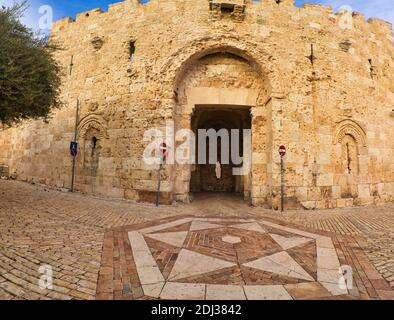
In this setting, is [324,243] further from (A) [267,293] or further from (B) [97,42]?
(B) [97,42]

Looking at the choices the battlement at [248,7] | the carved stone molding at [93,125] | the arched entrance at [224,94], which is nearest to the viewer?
the battlement at [248,7]

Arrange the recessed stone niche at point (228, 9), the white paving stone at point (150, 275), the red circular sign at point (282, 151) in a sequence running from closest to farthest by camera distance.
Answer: the white paving stone at point (150, 275) → the red circular sign at point (282, 151) → the recessed stone niche at point (228, 9)

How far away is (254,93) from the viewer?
8.23 meters

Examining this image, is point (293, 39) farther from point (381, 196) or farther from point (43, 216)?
point (43, 216)

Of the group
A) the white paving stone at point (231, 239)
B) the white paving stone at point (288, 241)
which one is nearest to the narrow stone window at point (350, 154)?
the white paving stone at point (288, 241)

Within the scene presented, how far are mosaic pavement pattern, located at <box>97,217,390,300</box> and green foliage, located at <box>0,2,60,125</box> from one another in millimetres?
4112

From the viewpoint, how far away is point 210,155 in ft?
44.1

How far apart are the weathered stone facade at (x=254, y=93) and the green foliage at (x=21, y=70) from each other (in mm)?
2776

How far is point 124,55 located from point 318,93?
7.65 m

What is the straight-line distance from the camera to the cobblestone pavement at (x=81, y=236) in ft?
7.84

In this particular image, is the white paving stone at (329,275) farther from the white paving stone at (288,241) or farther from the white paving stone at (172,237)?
the white paving stone at (172,237)

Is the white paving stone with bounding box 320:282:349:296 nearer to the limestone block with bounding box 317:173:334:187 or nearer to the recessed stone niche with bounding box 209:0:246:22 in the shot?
the limestone block with bounding box 317:173:334:187

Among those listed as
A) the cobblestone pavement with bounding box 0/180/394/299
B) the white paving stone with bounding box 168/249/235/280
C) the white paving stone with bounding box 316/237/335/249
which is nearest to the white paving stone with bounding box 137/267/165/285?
the white paving stone with bounding box 168/249/235/280

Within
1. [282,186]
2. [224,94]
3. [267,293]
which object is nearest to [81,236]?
[267,293]
